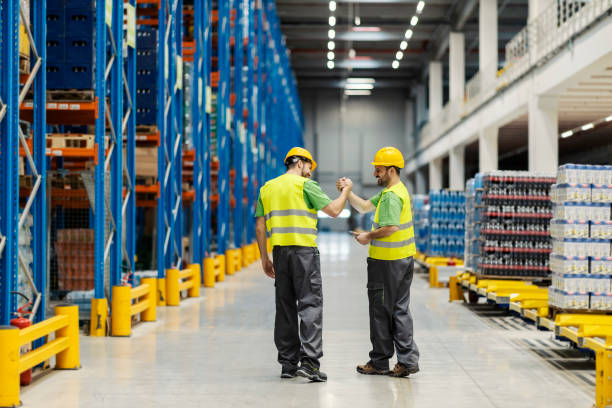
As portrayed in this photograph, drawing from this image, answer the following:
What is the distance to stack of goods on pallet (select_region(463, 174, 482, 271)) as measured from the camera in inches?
462

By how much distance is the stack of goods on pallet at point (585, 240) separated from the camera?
7441mm

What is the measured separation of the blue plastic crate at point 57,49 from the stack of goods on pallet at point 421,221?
41.9 feet

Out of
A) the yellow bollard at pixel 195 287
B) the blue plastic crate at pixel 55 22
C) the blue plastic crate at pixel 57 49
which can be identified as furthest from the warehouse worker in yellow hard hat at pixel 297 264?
the yellow bollard at pixel 195 287

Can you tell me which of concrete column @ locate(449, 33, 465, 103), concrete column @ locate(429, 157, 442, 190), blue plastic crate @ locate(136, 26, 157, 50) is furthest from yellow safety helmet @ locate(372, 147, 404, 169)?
concrete column @ locate(429, 157, 442, 190)

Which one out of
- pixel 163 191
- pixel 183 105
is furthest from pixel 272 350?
pixel 183 105

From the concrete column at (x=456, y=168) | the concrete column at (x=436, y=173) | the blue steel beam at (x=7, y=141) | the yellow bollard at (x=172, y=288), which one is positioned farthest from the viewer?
the concrete column at (x=436, y=173)

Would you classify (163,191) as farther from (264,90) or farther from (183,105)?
(264,90)

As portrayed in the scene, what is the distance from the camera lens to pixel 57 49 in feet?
27.6

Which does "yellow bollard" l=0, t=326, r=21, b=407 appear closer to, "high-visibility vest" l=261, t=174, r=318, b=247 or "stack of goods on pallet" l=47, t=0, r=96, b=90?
"high-visibility vest" l=261, t=174, r=318, b=247

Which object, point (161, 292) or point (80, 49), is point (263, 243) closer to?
point (80, 49)

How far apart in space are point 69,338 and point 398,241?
2.87m

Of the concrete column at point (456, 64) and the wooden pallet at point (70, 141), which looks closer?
the wooden pallet at point (70, 141)

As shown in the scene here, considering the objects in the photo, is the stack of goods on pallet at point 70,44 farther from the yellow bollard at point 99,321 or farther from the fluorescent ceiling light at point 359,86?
the fluorescent ceiling light at point 359,86

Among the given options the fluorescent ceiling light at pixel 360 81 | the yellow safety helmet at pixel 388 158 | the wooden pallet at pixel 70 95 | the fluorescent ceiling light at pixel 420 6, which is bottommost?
the yellow safety helmet at pixel 388 158
